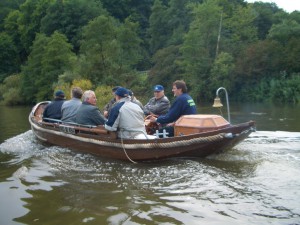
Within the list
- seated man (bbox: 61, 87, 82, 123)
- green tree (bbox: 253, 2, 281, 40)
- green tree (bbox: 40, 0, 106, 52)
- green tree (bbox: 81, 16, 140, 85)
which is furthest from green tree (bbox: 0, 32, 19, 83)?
seated man (bbox: 61, 87, 82, 123)

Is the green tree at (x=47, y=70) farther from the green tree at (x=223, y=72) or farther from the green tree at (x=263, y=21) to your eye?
the green tree at (x=263, y=21)

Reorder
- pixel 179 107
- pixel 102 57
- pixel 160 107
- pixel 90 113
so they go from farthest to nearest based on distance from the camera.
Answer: pixel 102 57
pixel 160 107
pixel 90 113
pixel 179 107

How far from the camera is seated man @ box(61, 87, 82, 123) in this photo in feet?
31.8

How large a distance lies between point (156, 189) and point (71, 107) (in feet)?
14.9

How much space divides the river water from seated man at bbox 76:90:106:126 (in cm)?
82

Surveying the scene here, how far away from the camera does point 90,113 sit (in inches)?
352

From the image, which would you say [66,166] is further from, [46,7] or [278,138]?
[46,7]

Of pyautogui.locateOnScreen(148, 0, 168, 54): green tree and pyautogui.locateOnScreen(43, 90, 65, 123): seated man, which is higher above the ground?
pyautogui.locateOnScreen(148, 0, 168, 54): green tree

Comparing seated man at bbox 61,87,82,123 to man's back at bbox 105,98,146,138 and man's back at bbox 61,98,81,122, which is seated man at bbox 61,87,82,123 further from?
man's back at bbox 105,98,146,138

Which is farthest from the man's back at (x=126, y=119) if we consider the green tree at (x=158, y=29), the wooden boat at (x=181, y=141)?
the green tree at (x=158, y=29)

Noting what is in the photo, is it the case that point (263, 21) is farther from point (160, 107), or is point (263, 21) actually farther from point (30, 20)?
point (160, 107)

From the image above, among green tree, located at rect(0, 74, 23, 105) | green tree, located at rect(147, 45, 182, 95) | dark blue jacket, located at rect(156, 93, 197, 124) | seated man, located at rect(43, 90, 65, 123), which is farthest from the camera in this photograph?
green tree, located at rect(0, 74, 23, 105)

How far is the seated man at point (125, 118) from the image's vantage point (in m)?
7.74

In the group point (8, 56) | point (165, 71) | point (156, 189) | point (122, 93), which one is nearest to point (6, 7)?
point (8, 56)
